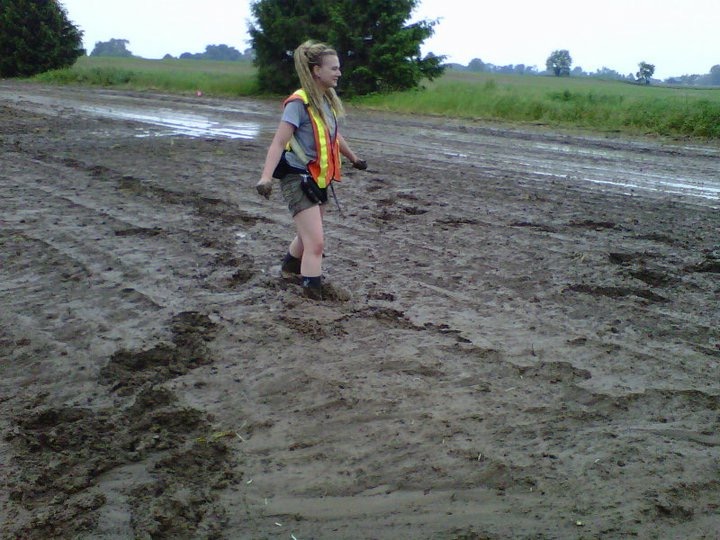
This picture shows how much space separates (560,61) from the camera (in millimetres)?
102250

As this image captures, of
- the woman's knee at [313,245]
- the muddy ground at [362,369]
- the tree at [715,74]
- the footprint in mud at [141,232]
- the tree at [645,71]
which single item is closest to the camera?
the muddy ground at [362,369]

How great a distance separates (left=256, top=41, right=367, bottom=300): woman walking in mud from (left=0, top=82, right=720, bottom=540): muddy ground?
486 millimetres

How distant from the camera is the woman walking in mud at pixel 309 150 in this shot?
512 cm

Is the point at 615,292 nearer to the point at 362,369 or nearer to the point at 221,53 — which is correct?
the point at 362,369

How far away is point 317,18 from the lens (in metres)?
30.5

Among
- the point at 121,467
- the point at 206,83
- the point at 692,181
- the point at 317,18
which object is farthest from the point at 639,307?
the point at 206,83

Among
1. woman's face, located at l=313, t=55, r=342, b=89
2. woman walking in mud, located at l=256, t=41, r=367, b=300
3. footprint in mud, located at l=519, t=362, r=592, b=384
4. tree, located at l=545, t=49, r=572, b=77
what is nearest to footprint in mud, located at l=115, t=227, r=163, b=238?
woman walking in mud, located at l=256, t=41, r=367, b=300

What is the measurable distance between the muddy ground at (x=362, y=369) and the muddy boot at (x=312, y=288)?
0.18m

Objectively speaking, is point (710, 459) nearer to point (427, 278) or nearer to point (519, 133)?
point (427, 278)

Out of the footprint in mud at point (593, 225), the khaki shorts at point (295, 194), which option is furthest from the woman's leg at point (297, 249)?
the footprint in mud at point (593, 225)

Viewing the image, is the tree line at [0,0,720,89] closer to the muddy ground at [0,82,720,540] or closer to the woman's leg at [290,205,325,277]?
the muddy ground at [0,82,720,540]

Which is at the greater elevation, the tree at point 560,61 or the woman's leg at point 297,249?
the tree at point 560,61

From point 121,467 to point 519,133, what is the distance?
1588 cm

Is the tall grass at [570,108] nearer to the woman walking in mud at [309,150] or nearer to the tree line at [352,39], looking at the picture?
the tree line at [352,39]
